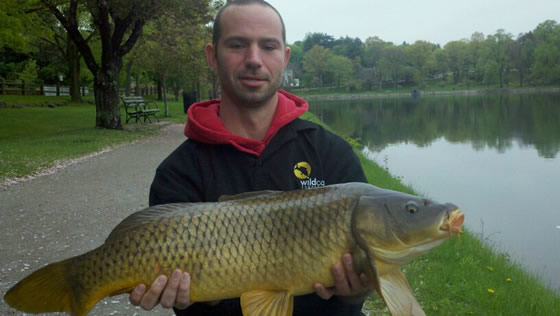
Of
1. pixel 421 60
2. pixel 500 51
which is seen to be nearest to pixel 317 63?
pixel 421 60

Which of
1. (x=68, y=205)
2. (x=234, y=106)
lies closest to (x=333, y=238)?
(x=234, y=106)

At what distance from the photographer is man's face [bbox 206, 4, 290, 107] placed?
8.12ft

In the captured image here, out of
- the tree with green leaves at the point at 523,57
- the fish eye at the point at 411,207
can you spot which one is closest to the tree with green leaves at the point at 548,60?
the tree with green leaves at the point at 523,57

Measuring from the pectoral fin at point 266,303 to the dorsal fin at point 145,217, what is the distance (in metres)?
0.47

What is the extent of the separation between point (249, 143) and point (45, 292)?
1206 mm

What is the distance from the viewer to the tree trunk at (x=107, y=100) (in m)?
16.3

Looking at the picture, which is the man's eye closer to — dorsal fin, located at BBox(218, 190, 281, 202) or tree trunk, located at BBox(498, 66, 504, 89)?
dorsal fin, located at BBox(218, 190, 281, 202)

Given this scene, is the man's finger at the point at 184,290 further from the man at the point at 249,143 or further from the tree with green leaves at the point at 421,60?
the tree with green leaves at the point at 421,60

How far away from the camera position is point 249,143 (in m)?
2.56

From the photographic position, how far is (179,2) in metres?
14.8

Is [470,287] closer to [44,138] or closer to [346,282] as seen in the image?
[346,282]

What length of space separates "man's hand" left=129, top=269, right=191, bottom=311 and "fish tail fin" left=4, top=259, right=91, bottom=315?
1.07 ft

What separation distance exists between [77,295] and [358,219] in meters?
1.25

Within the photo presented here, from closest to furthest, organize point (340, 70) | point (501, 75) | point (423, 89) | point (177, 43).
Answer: point (177, 43)
point (501, 75)
point (423, 89)
point (340, 70)
